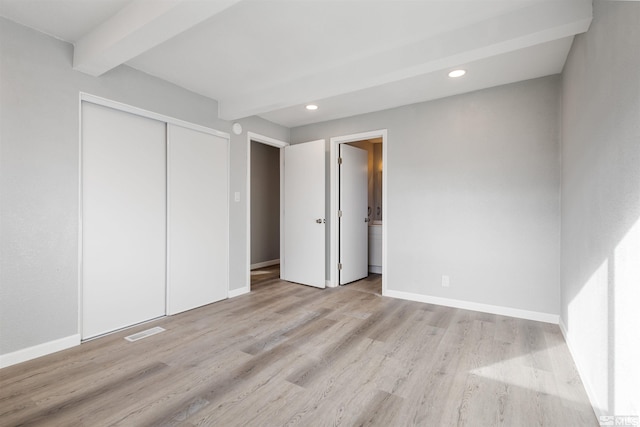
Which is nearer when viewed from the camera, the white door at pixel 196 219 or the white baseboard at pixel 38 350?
the white baseboard at pixel 38 350

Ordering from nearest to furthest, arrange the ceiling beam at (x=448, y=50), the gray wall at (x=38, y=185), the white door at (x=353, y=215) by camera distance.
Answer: the ceiling beam at (x=448, y=50), the gray wall at (x=38, y=185), the white door at (x=353, y=215)

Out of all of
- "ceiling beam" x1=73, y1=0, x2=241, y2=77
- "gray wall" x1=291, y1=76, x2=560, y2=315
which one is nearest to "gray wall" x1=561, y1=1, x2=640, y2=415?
"gray wall" x1=291, y1=76, x2=560, y2=315

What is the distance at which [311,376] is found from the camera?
2078 mm

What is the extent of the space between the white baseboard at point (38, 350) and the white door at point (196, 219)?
89cm

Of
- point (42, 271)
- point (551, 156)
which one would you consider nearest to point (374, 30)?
point (551, 156)

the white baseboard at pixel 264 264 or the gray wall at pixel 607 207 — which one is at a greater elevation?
the gray wall at pixel 607 207

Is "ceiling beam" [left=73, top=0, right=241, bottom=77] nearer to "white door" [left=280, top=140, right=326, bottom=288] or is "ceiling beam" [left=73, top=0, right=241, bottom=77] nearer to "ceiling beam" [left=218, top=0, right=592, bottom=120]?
"ceiling beam" [left=218, top=0, right=592, bottom=120]

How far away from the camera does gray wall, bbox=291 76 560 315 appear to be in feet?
9.96

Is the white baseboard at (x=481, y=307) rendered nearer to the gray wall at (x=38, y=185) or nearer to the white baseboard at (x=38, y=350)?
the white baseboard at (x=38, y=350)

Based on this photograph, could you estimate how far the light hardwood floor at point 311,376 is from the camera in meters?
1.69

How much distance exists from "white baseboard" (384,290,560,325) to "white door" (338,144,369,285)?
87cm

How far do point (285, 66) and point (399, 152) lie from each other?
178cm

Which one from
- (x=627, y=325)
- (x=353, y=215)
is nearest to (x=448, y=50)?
(x=627, y=325)

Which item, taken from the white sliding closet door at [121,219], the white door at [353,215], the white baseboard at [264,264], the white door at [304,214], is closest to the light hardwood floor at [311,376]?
the white sliding closet door at [121,219]
